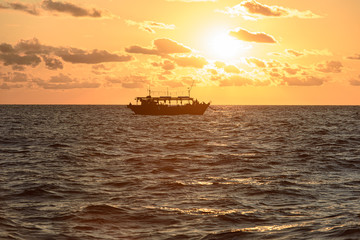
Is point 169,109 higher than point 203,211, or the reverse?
point 169,109

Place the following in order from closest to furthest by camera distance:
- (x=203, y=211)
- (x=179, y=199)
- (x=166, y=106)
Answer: (x=203, y=211), (x=179, y=199), (x=166, y=106)

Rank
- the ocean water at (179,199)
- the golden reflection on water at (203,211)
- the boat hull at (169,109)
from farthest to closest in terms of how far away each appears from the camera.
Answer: the boat hull at (169,109)
the golden reflection on water at (203,211)
the ocean water at (179,199)

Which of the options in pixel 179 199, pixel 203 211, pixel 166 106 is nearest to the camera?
pixel 203 211

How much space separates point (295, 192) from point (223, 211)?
534cm

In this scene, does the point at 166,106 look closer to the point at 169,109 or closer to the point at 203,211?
the point at 169,109

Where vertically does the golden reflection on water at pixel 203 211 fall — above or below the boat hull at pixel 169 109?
below

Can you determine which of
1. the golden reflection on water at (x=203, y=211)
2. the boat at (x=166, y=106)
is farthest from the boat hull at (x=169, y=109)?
the golden reflection on water at (x=203, y=211)

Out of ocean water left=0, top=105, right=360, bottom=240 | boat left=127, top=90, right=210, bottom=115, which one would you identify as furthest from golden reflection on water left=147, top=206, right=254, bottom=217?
boat left=127, top=90, right=210, bottom=115

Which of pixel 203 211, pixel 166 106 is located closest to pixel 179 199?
pixel 203 211

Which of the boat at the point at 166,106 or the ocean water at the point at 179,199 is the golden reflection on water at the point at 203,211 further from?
the boat at the point at 166,106

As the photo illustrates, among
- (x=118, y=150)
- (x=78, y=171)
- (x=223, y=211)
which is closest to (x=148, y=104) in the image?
(x=118, y=150)

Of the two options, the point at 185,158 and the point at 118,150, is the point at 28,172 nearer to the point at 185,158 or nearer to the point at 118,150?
the point at 185,158

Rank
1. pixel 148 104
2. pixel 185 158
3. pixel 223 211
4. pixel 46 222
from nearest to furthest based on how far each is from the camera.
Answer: pixel 46 222, pixel 223 211, pixel 185 158, pixel 148 104

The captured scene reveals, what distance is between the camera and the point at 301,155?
38.1m
